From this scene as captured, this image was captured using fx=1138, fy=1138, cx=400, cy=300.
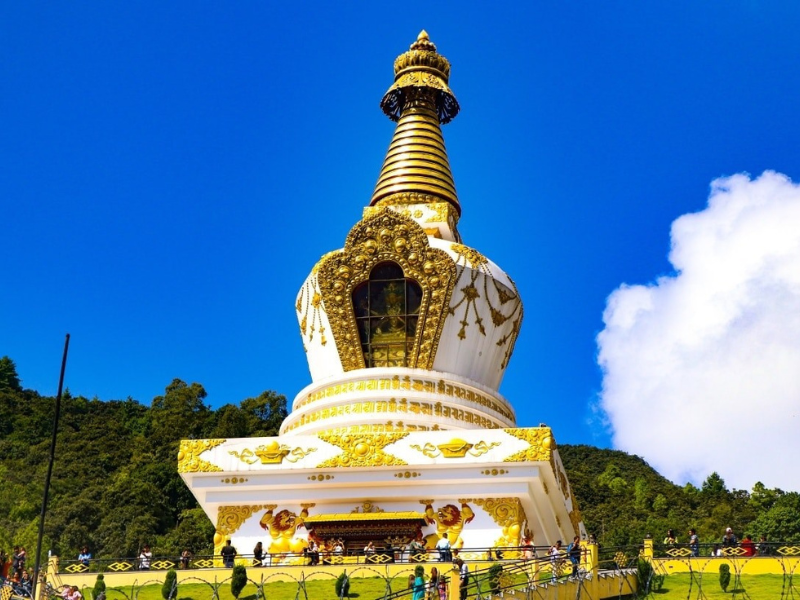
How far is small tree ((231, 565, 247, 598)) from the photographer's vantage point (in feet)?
54.7

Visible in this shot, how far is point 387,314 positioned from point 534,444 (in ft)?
17.7

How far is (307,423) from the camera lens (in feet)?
80.2

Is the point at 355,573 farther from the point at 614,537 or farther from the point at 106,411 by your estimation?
the point at 106,411

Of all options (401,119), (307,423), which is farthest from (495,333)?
(401,119)

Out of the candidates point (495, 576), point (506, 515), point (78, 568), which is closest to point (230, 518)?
point (78, 568)

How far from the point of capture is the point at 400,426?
23406 mm

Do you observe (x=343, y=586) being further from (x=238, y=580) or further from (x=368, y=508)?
(x=368, y=508)

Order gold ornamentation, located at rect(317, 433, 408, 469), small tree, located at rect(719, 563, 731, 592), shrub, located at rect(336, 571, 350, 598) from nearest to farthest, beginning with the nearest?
shrub, located at rect(336, 571, 350, 598)
small tree, located at rect(719, 563, 731, 592)
gold ornamentation, located at rect(317, 433, 408, 469)

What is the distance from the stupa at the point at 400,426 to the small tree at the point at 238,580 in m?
4.08

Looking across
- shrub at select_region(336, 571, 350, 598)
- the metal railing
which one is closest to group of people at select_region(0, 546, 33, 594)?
the metal railing

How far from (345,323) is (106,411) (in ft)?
117

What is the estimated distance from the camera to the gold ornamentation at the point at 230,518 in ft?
72.7

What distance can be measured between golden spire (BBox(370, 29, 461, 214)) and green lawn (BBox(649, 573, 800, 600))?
13.8 metres

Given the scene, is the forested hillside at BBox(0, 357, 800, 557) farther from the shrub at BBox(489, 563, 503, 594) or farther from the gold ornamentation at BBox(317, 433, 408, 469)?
the shrub at BBox(489, 563, 503, 594)
